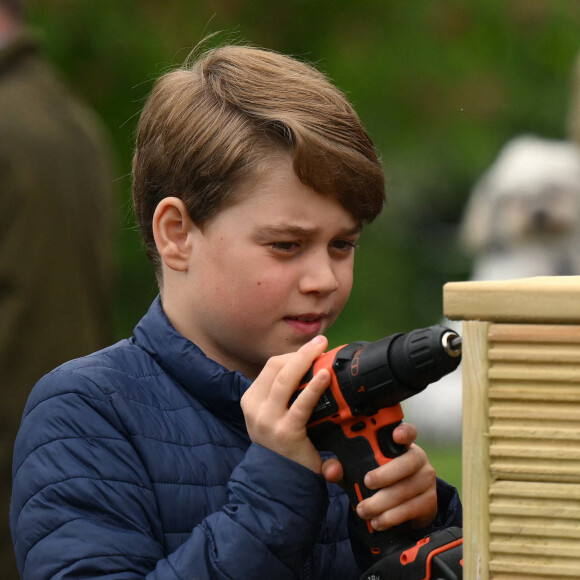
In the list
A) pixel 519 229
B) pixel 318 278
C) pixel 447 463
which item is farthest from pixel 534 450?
pixel 519 229

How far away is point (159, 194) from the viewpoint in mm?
2490

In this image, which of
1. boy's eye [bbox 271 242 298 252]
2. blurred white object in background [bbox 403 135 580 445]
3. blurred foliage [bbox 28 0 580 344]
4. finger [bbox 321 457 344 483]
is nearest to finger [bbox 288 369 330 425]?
finger [bbox 321 457 344 483]

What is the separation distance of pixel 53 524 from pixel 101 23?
8.37 metres

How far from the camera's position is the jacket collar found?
2303 mm

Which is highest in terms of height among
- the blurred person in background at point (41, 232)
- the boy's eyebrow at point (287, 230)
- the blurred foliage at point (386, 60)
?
the blurred foliage at point (386, 60)

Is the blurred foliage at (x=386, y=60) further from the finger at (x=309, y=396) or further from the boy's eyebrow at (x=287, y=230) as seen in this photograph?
the finger at (x=309, y=396)

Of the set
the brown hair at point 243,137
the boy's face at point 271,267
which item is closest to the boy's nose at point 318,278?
the boy's face at point 271,267

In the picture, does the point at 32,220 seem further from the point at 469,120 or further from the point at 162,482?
the point at 469,120

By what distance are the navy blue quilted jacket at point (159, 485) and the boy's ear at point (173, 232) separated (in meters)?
0.11

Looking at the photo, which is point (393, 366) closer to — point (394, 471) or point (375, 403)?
point (375, 403)

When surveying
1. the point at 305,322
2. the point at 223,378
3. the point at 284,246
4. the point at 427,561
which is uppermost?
the point at 284,246

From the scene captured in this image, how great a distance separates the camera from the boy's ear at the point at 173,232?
7.91 ft

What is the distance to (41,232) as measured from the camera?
408cm

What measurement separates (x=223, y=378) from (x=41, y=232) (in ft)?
6.37
